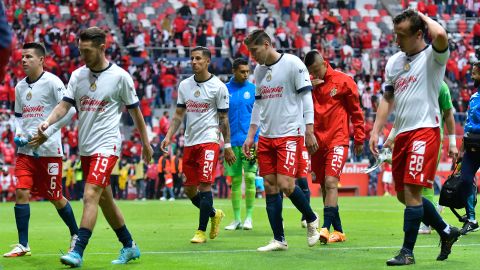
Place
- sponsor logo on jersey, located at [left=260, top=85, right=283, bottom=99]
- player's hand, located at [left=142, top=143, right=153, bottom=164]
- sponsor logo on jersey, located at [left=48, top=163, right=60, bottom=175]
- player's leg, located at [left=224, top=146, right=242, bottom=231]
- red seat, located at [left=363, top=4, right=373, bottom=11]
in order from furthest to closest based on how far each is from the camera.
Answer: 1. red seat, located at [left=363, top=4, right=373, bottom=11]
2. player's leg, located at [left=224, top=146, right=242, bottom=231]
3. sponsor logo on jersey, located at [left=48, top=163, right=60, bottom=175]
4. sponsor logo on jersey, located at [left=260, top=85, right=283, bottom=99]
5. player's hand, located at [left=142, top=143, right=153, bottom=164]

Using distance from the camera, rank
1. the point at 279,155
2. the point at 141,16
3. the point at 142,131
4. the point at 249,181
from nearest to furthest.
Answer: the point at 142,131 < the point at 279,155 < the point at 249,181 < the point at 141,16

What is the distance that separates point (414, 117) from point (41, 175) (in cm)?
458

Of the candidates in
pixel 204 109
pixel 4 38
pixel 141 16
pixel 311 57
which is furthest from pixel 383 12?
pixel 4 38

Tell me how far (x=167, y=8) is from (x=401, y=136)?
31867 millimetres

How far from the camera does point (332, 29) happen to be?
1602 inches

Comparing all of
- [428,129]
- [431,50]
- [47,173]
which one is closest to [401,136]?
[428,129]

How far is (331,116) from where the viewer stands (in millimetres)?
12609

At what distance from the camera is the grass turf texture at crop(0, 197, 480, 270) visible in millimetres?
9547

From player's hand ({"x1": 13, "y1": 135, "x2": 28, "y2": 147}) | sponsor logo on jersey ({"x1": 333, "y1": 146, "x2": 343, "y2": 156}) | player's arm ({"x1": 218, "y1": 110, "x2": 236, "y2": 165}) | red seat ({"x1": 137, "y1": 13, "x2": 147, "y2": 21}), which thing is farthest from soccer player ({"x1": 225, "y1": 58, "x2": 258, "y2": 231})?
red seat ({"x1": 137, "y1": 13, "x2": 147, "y2": 21})

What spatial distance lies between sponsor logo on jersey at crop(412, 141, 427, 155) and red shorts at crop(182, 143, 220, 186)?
4129 mm

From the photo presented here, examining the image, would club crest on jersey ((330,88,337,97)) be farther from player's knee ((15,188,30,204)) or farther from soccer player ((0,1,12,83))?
soccer player ((0,1,12,83))

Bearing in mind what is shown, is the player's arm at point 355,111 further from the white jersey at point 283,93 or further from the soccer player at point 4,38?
the soccer player at point 4,38

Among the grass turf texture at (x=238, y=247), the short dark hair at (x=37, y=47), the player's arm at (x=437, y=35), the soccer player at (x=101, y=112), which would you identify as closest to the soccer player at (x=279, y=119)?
the grass turf texture at (x=238, y=247)

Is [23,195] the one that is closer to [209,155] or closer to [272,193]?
[209,155]
